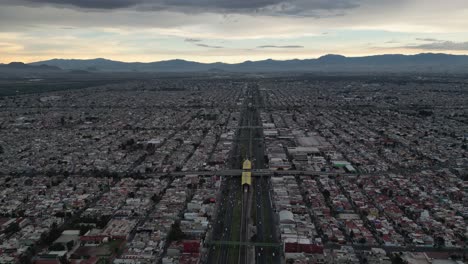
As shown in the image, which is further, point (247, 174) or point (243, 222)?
point (247, 174)

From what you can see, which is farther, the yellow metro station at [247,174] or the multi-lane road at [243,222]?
the yellow metro station at [247,174]

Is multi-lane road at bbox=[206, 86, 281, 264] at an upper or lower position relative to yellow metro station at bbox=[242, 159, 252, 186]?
lower

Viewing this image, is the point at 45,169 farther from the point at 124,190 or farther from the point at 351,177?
the point at 351,177

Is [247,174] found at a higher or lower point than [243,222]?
higher

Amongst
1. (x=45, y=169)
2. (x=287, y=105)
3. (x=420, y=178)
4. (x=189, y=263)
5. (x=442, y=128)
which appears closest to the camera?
(x=189, y=263)

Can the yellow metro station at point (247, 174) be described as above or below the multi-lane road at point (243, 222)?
above

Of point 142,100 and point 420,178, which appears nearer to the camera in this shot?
point 420,178

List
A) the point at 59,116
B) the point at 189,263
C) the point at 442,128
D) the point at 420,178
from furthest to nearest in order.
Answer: the point at 59,116, the point at 442,128, the point at 420,178, the point at 189,263

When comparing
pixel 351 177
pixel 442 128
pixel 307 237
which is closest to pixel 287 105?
pixel 442 128

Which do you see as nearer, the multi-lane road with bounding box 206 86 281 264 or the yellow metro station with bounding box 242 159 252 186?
the multi-lane road with bounding box 206 86 281 264
